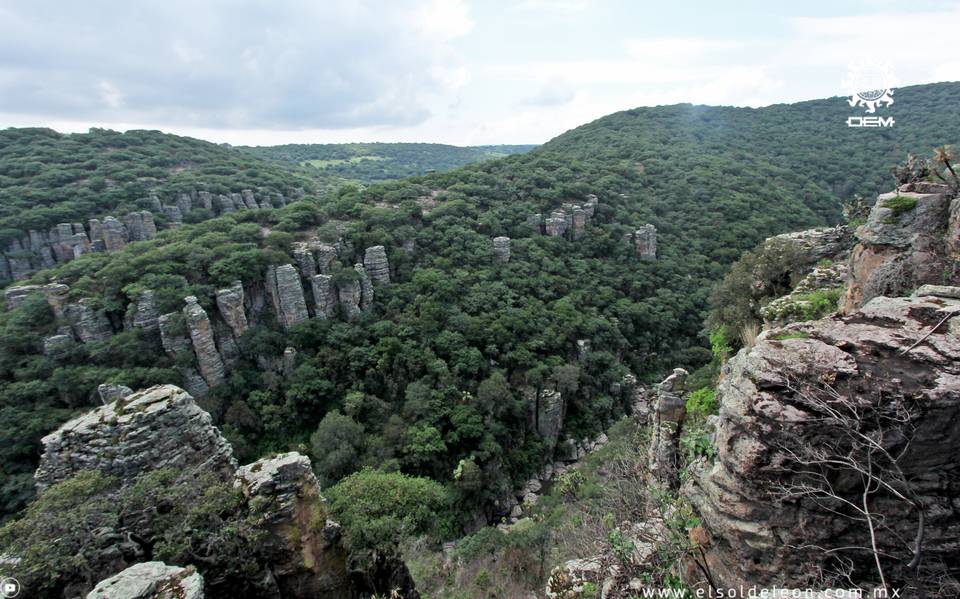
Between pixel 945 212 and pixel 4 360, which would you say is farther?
pixel 4 360

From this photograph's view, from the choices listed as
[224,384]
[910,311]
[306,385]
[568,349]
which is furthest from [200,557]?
[568,349]

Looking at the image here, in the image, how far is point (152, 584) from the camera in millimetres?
7695

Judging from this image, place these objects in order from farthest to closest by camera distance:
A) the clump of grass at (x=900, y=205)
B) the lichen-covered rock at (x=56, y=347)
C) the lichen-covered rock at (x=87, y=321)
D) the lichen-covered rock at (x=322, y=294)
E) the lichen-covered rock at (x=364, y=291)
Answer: the lichen-covered rock at (x=364, y=291) → the lichen-covered rock at (x=322, y=294) → the lichen-covered rock at (x=87, y=321) → the lichen-covered rock at (x=56, y=347) → the clump of grass at (x=900, y=205)

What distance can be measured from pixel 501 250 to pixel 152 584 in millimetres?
36191

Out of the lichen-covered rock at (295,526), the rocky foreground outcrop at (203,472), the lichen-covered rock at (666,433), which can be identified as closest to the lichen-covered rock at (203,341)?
the rocky foreground outcrop at (203,472)

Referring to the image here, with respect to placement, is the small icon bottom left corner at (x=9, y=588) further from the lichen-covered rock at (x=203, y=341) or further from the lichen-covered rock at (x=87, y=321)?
the lichen-covered rock at (x=87, y=321)

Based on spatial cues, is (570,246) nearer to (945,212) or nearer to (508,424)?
(508,424)

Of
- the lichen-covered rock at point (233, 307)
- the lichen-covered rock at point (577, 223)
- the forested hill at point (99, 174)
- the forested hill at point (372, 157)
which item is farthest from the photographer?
the forested hill at point (372, 157)

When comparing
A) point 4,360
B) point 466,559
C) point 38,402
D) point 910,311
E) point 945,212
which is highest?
point 945,212

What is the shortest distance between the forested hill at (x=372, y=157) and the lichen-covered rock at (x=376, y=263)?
89775mm

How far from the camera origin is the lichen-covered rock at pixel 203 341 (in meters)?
26.6

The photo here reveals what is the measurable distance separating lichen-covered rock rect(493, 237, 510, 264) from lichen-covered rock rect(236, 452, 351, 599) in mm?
31569

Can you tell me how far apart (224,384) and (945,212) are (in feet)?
111

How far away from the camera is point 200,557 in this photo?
9578mm
